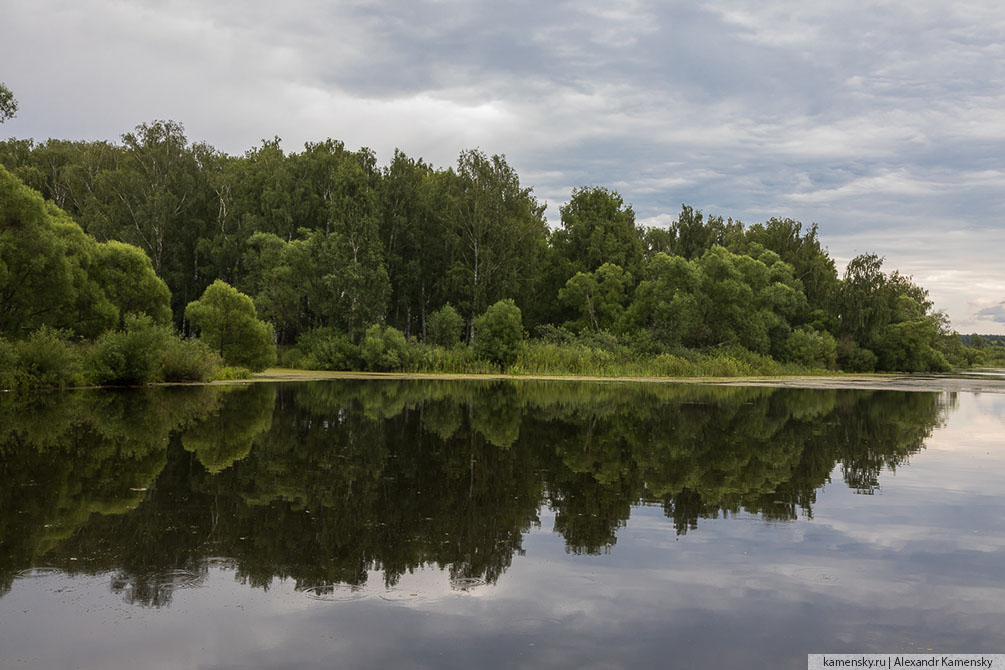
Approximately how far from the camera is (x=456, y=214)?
63.4 metres

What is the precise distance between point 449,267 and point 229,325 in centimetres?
2718

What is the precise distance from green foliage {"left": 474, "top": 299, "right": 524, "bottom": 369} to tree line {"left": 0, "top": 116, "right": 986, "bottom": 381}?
4.9 inches

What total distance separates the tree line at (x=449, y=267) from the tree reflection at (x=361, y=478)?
1158 inches

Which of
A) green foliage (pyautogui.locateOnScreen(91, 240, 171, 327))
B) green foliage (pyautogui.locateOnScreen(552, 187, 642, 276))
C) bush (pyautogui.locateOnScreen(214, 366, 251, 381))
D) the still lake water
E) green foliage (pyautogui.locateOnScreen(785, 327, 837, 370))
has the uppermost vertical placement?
green foliage (pyautogui.locateOnScreen(552, 187, 642, 276))

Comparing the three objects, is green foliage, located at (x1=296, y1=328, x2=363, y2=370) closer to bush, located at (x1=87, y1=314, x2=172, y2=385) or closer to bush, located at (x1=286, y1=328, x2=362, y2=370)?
bush, located at (x1=286, y1=328, x2=362, y2=370)

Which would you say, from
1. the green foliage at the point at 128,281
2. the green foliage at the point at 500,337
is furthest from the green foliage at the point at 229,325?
the green foliage at the point at 500,337

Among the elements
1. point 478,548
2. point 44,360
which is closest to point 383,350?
point 44,360

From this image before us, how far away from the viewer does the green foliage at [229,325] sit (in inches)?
1533

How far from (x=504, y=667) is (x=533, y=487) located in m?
6.84

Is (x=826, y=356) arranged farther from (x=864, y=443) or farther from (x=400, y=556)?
(x=400, y=556)

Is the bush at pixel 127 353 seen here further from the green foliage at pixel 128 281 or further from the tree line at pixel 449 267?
the tree line at pixel 449 267

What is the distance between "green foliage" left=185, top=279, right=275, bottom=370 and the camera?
3894 cm

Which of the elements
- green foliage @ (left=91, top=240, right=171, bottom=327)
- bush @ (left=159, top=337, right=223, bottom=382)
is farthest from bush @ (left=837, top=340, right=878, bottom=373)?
green foliage @ (left=91, top=240, right=171, bottom=327)

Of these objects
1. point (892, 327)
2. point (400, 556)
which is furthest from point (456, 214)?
point (400, 556)
